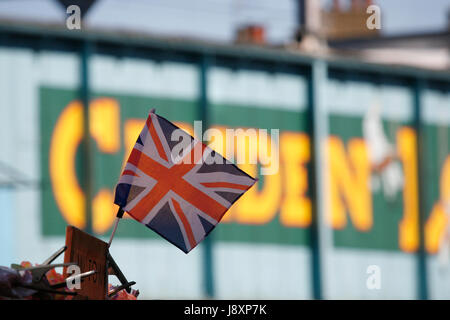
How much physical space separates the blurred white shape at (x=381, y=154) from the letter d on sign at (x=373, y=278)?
1.13m

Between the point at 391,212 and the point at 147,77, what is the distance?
433 cm

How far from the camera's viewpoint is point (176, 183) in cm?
250

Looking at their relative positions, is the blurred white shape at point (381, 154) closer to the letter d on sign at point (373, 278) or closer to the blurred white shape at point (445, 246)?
the blurred white shape at point (445, 246)

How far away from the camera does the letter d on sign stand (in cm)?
1199

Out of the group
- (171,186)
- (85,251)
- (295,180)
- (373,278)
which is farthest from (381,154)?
(85,251)

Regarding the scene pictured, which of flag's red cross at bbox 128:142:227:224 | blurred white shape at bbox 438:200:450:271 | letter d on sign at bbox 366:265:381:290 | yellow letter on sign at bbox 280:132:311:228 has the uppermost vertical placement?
yellow letter on sign at bbox 280:132:311:228

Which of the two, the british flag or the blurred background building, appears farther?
the blurred background building

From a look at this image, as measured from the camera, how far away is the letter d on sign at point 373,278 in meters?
12.0

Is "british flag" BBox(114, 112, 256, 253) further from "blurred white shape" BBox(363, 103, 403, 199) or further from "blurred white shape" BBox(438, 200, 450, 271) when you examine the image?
"blurred white shape" BBox(438, 200, 450, 271)

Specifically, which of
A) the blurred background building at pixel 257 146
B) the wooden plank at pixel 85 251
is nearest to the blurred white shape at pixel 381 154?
the blurred background building at pixel 257 146

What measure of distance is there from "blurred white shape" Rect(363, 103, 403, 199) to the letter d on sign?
1133mm

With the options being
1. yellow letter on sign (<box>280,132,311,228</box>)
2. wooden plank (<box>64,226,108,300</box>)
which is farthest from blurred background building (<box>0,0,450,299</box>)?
wooden plank (<box>64,226,108,300</box>)

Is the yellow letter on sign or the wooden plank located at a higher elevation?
the yellow letter on sign

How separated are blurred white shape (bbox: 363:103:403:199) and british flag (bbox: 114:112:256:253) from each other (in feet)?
33.6
